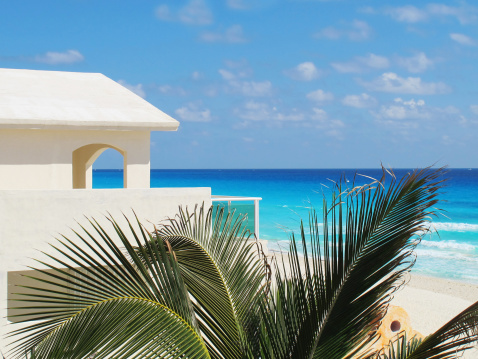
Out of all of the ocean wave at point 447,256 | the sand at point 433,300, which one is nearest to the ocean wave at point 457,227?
the ocean wave at point 447,256

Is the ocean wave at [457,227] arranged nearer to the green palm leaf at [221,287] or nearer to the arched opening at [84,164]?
the arched opening at [84,164]

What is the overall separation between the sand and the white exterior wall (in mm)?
10123

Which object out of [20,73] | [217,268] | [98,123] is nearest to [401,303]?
[98,123]

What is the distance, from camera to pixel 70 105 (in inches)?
492

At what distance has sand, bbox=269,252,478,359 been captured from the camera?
17.5m

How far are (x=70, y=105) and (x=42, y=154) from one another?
4.44ft

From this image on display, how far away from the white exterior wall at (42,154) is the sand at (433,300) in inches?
399

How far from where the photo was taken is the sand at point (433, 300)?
57.6 feet

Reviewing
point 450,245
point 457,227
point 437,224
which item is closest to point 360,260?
point 450,245

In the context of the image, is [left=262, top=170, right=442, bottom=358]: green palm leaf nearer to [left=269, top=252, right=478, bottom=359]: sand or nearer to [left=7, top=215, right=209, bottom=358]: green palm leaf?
[left=7, top=215, right=209, bottom=358]: green palm leaf

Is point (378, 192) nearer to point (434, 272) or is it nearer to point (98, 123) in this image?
point (98, 123)

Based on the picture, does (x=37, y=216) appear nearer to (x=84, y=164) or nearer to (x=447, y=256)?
(x=84, y=164)

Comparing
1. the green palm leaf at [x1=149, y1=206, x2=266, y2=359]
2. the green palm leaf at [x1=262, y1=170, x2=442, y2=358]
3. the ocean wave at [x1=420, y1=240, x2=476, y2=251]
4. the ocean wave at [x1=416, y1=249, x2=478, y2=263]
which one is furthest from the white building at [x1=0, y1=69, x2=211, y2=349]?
the ocean wave at [x1=420, y1=240, x2=476, y2=251]

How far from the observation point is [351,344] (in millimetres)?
3975
